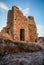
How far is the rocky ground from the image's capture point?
5255 mm

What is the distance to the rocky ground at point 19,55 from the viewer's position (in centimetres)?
526

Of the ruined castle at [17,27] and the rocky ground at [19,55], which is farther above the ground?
the ruined castle at [17,27]

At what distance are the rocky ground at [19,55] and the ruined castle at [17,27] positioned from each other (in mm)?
10588

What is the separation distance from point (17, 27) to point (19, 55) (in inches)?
520

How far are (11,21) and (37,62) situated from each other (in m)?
14.8

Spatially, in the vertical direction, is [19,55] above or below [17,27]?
below

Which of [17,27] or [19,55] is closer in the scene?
[19,55]

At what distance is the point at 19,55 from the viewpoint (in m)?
6.28

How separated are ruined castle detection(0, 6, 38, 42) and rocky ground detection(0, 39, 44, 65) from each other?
10.6 metres

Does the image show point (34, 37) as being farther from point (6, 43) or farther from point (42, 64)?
point (42, 64)

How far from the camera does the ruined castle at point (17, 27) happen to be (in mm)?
18978

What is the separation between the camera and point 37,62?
5219 millimetres

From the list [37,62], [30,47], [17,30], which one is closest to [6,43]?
[30,47]

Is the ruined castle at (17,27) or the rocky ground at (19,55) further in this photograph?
the ruined castle at (17,27)
